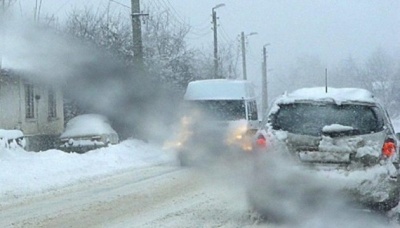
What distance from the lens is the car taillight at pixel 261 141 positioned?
8.39 metres

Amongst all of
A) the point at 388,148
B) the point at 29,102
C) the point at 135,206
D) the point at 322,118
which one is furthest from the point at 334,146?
the point at 29,102

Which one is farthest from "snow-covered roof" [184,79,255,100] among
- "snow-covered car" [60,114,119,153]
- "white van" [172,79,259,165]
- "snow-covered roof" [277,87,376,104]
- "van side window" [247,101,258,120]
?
"snow-covered roof" [277,87,376,104]

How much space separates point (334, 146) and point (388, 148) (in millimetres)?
637

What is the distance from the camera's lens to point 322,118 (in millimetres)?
8453

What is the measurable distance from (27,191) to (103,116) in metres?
16.0

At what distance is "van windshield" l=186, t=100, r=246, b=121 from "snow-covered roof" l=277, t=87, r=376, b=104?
376 inches

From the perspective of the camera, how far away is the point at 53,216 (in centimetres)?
978

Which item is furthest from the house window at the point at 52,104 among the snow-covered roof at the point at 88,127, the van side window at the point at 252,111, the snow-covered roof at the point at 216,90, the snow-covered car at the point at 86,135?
the van side window at the point at 252,111

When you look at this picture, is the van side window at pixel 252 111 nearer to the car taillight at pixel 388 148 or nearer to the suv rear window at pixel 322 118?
the suv rear window at pixel 322 118

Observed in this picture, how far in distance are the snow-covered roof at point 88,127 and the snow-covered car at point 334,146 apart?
16.8m

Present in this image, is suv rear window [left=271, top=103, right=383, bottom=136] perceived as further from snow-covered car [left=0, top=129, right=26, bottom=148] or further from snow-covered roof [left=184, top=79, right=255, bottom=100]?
snow-covered car [left=0, top=129, right=26, bottom=148]

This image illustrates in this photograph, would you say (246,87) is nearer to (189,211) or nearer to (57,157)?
(57,157)

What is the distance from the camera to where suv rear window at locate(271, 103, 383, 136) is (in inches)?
328

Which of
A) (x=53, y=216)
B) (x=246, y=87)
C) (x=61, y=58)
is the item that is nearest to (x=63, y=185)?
(x=53, y=216)
